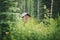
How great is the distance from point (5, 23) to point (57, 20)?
3434 mm

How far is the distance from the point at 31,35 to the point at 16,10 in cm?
346

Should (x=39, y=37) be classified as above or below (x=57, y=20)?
below

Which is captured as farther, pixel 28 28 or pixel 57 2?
pixel 57 2

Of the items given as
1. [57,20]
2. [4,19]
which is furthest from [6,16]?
[57,20]

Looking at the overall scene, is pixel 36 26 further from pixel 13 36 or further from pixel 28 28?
pixel 13 36

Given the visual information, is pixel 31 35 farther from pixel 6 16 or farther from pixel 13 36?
pixel 6 16

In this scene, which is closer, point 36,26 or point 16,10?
point 36,26

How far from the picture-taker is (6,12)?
1088 cm

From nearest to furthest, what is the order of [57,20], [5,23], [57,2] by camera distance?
1. [57,20]
2. [5,23]
3. [57,2]

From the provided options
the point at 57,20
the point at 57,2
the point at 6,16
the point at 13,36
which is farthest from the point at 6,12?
the point at 57,2

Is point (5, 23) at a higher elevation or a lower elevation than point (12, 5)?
lower

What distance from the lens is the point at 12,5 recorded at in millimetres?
11023

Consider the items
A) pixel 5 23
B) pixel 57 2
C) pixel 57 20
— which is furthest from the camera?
pixel 57 2

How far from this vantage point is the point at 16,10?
11.1 metres
